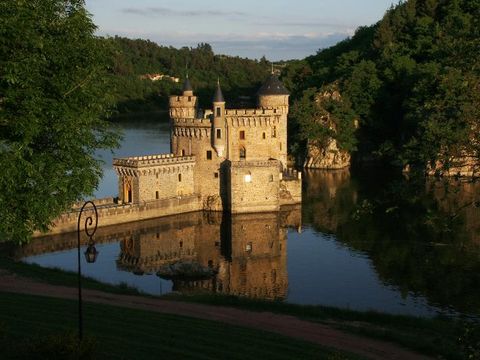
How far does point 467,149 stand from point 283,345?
6.96 m

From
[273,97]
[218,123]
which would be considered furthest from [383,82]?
[218,123]

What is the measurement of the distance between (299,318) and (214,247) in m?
→ 17.5

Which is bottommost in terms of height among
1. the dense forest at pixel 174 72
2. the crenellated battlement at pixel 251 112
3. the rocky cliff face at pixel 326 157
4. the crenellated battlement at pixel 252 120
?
the rocky cliff face at pixel 326 157

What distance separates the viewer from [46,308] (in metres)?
18.0

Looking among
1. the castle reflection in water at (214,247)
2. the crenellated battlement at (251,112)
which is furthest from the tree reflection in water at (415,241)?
the crenellated battlement at (251,112)

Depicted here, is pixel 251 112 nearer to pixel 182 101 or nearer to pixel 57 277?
pixel 182 101

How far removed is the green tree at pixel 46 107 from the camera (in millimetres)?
14125

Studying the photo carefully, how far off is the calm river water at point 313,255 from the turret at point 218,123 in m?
5.08

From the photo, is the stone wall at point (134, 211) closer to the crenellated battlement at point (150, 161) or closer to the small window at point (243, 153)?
the crenellated battlement at point (150, 161)

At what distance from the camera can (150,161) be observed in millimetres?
45656

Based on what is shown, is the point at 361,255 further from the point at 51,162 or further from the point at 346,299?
the point at 51,162

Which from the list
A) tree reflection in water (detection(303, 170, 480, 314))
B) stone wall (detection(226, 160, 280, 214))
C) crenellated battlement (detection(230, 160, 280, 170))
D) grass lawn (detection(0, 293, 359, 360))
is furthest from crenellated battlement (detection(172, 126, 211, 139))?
grass lawn (detection(0, 293, 359, 360))

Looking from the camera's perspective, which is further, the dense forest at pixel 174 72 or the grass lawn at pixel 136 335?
the dense forest at pixel 174 72

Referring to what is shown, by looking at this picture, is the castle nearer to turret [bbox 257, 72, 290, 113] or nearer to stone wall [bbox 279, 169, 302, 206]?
stone wall [bbox 279, 169, 302, 206]
